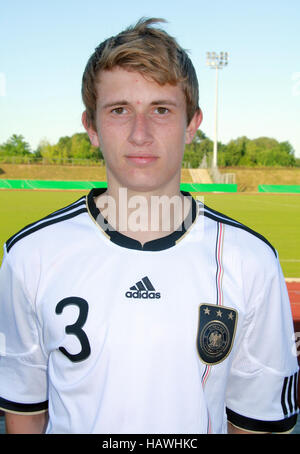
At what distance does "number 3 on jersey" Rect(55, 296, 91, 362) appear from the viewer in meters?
1.36

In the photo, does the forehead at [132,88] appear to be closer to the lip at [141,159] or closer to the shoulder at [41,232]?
the lip at [141,159]

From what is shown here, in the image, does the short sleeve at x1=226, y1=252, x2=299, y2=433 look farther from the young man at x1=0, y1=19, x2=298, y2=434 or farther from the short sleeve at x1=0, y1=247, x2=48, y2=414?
the short sleeve at x1=0, y1=247, x2=48, y2=414

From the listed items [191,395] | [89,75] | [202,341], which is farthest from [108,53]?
[191,395]

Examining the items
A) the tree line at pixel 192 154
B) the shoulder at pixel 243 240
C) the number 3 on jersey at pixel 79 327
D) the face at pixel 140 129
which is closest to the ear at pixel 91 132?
the face at pixel 140 129

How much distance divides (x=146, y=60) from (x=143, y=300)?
31.7 inches

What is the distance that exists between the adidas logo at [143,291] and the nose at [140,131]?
→ 1.52 feet

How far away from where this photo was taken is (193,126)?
5.42 ft

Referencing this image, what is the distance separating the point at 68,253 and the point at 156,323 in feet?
1.28

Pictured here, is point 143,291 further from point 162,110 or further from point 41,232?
point 162,110

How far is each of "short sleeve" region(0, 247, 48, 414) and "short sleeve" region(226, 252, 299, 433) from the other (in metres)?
0.70

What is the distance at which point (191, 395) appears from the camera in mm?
1324

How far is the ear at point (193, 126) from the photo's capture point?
63.8 inches

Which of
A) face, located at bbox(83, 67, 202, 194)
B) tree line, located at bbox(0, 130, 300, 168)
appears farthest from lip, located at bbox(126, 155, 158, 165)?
tree line, located at bbox(0, 130, 300, 168)
